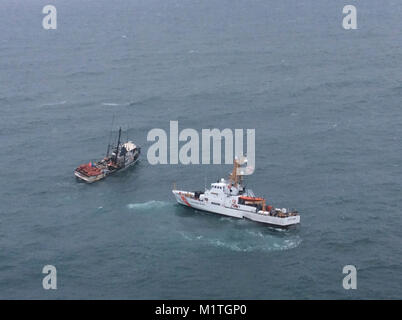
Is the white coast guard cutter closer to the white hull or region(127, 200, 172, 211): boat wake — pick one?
the white hull

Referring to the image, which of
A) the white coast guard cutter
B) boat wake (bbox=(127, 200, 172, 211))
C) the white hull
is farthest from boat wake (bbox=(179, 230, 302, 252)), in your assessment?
boat wake (bbox=(127, 200, 172, 211))

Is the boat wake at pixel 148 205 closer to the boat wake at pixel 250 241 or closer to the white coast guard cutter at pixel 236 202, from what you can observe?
the white coast guard cutter at pixel 236 202

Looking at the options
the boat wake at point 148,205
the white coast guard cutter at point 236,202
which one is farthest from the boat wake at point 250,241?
Result: the boat wake at point 148,205

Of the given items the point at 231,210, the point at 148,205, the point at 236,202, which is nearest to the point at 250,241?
the point at 231,210

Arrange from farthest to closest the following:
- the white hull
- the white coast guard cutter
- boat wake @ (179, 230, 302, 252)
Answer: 1. the white coast guard cutter
2. the white hull
3. boat wake @ (179, 230, 302, 252)

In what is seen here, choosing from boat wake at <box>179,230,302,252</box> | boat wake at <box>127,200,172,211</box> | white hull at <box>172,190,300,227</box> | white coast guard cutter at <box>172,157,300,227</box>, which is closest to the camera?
boat wake at <box>179,230,302,252</box>

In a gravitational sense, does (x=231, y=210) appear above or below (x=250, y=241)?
above

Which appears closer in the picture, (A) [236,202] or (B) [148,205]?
(A) [236,202]

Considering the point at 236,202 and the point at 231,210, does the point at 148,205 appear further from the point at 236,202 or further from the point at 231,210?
the point at 236,202
